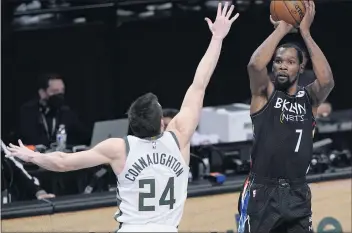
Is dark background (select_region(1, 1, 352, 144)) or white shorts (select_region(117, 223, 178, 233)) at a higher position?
dark background (select_region(1, 1, 352, 144))

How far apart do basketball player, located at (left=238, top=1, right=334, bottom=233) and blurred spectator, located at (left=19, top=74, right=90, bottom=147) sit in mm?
3412

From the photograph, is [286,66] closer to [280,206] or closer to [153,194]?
[280,206]

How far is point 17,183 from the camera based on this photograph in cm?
920

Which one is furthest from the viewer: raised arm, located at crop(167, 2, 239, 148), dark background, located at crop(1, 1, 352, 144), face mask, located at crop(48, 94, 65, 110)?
dark background, located at crop(1, 1, 352, 144)

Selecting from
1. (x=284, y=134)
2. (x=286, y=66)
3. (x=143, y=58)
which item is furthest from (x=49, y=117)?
(x=286, y=66)

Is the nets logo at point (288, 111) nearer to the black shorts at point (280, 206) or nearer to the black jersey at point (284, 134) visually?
the black jersey at point (284, 134)

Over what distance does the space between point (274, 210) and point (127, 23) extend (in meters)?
6.15

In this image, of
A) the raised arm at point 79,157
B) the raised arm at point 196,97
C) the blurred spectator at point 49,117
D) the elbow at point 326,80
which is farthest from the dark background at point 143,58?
the raised arm at point 79,157

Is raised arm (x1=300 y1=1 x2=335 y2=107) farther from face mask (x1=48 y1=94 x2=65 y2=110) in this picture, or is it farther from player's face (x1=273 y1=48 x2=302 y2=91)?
face mask (x1=48 y1=94 x2=65 y2=110)

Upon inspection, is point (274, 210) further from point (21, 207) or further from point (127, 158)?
point (21, 207)

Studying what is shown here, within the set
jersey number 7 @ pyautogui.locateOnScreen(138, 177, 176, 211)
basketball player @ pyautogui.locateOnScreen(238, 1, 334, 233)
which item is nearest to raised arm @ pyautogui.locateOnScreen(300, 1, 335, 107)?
basketball player @ pyautogui.locateOnScreen(238, 1, 334, 233)

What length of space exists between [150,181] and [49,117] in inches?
171

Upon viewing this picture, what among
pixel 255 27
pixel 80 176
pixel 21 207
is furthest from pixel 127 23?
pixel 21 207

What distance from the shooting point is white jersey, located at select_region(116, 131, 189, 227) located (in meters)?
6.10
